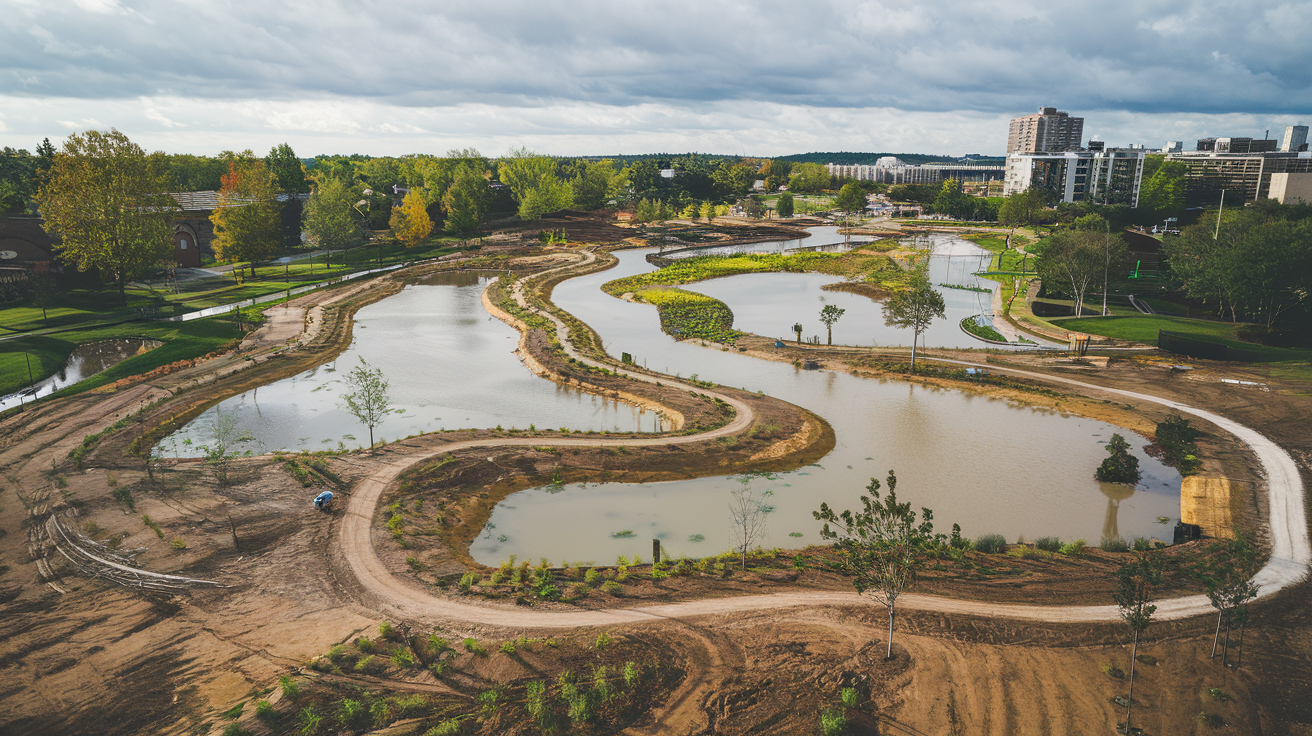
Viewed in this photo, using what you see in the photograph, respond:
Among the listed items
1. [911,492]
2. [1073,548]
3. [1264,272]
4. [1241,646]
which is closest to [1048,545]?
[1073,548]

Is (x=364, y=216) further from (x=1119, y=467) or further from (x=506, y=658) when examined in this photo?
(x=1119, y=467)

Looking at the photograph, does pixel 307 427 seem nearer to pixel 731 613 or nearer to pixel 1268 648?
pixel 731 613

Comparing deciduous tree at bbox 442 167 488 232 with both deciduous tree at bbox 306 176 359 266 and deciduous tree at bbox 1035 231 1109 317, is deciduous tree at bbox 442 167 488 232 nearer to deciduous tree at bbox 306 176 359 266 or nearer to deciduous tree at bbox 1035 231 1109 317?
deciduous tree at bbox 306 176 359 266

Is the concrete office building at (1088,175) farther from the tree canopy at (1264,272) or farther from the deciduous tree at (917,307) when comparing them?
the deciduous tree at (917,307)

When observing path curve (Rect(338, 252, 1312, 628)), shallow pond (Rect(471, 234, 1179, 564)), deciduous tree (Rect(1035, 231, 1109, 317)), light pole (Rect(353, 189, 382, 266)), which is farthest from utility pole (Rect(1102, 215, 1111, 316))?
light pole (Rect(353, 189, 382, 266))

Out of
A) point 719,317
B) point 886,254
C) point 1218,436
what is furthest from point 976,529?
point 886,254

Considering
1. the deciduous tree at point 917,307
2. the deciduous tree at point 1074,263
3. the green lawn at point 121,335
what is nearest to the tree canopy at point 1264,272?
the deciduous tree at point 1074,263

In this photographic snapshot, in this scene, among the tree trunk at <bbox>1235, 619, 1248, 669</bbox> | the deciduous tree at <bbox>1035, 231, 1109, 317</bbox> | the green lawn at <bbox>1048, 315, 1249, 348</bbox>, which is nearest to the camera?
the tree trunk at <bbox>1235, 619, 1248, 669</bbox>
